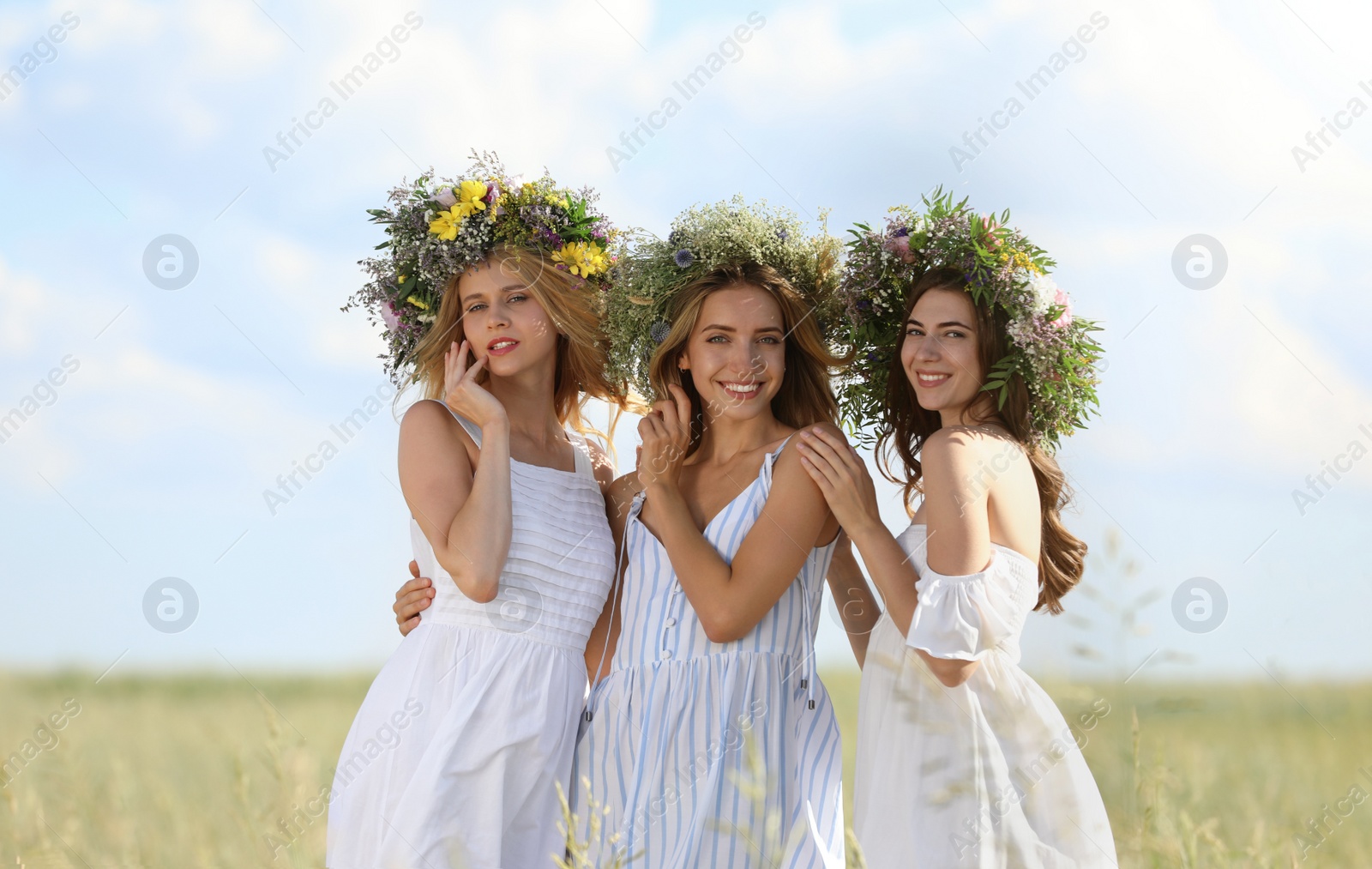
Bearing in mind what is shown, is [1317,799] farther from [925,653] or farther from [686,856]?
[686,856]

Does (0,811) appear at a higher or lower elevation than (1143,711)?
lower

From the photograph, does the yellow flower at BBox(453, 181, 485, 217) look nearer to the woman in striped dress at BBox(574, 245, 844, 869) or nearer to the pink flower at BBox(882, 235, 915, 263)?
the woman in striped dress at BBox(574, 245, 844, 869)

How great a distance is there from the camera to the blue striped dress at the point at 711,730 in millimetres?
3926

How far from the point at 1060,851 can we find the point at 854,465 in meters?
1.43

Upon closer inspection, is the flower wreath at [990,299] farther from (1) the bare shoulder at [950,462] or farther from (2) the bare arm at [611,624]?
(2) the bare arm at [611,624]

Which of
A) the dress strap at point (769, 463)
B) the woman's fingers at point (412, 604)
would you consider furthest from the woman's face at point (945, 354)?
the woman's fingers at point (412, 604)

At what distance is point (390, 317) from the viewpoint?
5176 mm

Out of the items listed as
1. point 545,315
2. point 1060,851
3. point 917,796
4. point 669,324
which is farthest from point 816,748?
point 545,315

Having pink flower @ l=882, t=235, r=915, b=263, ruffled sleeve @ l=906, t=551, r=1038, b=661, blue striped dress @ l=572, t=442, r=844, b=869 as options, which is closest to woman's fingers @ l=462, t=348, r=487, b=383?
blue striped dress @ l=572, t=442, r=844, b=869

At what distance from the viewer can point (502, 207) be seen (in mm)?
4898

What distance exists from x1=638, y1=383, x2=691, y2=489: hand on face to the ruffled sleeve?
1152 millimetres

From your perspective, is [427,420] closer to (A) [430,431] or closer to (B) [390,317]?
(A) [430,431]

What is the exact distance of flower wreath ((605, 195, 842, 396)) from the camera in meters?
4.54

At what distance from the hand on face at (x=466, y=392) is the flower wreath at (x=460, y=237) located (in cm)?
35
